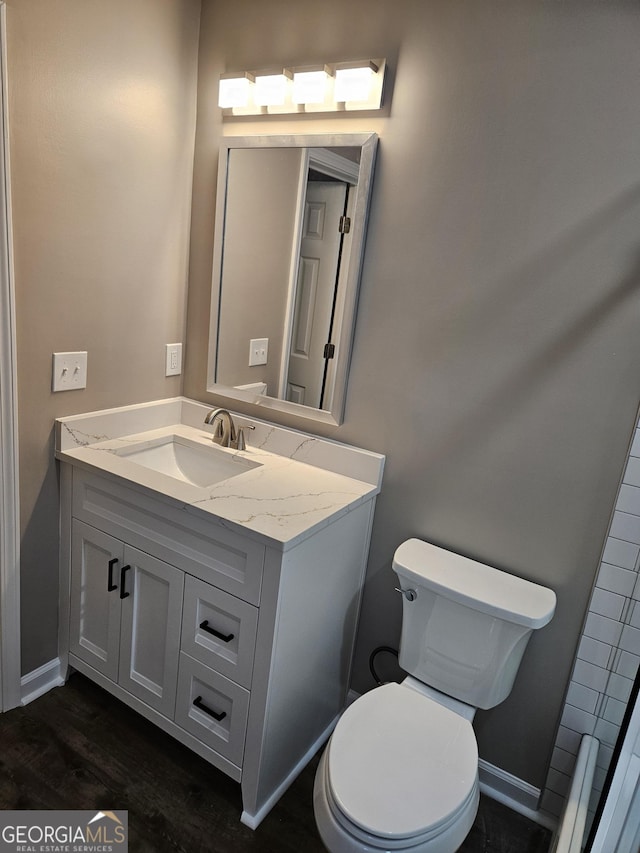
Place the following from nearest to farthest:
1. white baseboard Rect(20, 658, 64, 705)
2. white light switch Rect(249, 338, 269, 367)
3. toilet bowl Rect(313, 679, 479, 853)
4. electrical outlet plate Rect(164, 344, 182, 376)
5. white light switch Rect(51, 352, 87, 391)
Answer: toilet bowl Rect(313, 679, 479, 853), white light switch Rect(51, 352, 87, 391), white baseboard Rect(20, 658, 64, 705), white light switch Rect(249, 338, 269, 367), electrical outlet plate Rect(164, 344, 182, 376)

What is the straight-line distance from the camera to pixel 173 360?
2184mm

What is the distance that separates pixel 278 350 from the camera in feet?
6.53

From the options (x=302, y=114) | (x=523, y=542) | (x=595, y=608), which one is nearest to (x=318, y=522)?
(x=523, y=542)

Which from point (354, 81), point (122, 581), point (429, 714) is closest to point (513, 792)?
point (429, 714)

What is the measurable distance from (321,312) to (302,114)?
63cm

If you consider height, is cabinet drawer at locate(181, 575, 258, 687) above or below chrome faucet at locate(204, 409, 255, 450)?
below

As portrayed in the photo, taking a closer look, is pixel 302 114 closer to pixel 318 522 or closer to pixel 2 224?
pixel 2 224

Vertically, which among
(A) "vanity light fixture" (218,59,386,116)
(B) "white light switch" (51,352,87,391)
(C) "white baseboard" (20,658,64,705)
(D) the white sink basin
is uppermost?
(A) "vanity light fixture" (218,59,386,116)

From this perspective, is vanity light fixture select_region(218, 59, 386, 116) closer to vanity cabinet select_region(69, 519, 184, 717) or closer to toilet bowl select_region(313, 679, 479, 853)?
vanity cabinet select_region(69, 519, 184, 717)

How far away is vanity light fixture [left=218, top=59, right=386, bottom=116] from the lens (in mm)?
1653

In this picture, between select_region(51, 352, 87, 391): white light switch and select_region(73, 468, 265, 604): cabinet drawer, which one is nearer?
select_region(73, 468, 265, 604): cabinet drawer

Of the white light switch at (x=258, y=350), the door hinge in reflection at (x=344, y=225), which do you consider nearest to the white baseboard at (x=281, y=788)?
the white light switch at (x=258, y=350)

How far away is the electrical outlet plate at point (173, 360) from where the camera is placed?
2.15m
